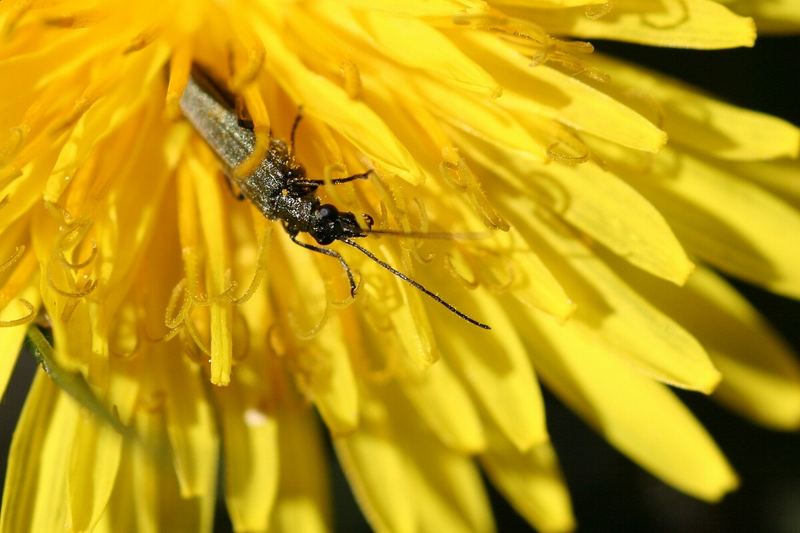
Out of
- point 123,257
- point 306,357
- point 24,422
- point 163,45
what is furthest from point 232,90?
point 24,422

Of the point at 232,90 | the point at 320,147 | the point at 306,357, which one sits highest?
the point at 232,90

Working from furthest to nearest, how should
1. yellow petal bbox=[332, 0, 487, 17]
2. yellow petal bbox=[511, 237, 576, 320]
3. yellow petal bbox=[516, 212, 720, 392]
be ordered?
yellow petal bbox=[516, 212, 720, 392], yellow petal bbox=[511, 237, 576, 320], yellow petal bbox=[332, 0, 487, 17]

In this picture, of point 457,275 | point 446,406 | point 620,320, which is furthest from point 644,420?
point 457,275

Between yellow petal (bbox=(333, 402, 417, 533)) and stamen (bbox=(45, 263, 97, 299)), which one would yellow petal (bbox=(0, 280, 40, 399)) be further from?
yellow petal (bbox=(333, 402, 417, 533))

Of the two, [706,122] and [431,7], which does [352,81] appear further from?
[706,122]

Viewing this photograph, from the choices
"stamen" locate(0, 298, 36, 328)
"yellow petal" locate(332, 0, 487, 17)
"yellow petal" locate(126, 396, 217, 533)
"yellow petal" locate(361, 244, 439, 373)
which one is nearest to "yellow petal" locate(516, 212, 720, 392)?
"yellow petal" locate(361, 244, 439, 373)

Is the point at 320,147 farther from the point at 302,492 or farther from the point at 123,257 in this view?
the point at 302,492

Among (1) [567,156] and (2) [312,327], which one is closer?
(1) [567,156]
